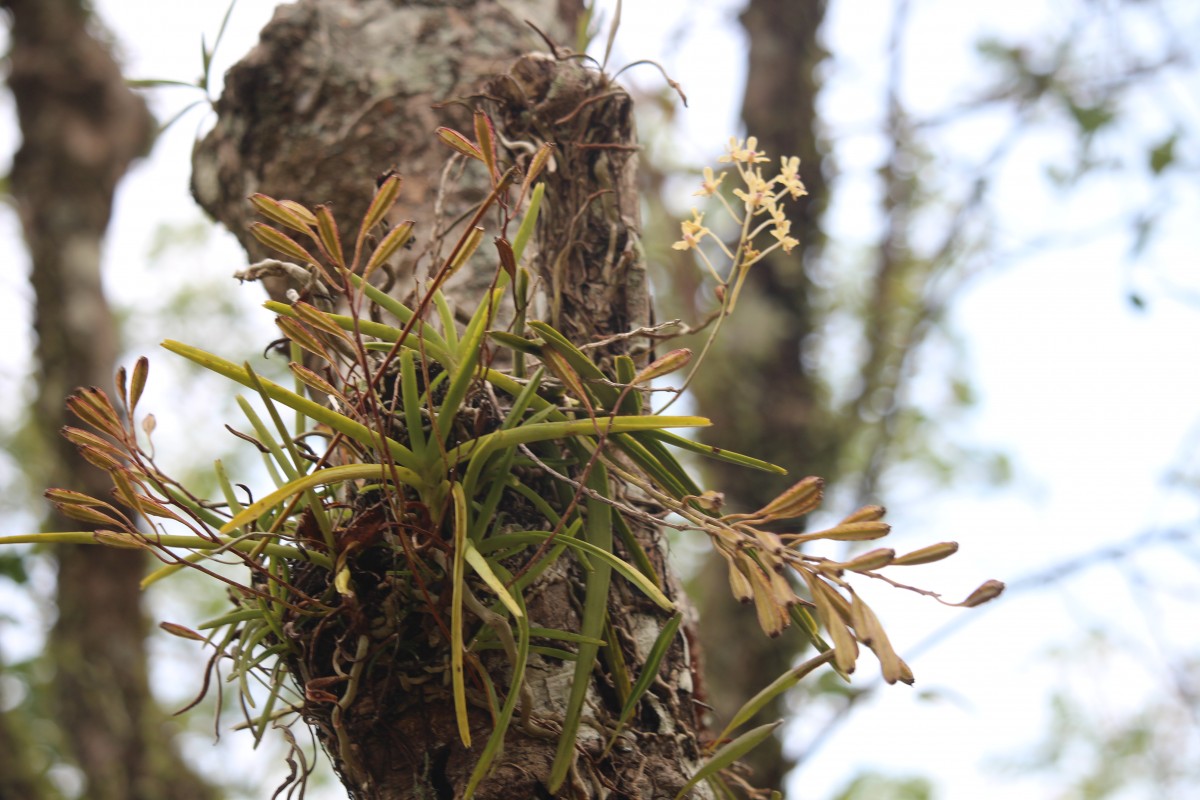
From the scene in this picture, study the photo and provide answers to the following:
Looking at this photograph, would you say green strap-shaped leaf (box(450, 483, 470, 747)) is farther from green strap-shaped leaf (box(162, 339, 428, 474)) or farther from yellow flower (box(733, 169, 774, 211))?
yellow flower (box(733, 169, 774, 211))

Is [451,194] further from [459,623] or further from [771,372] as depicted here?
[771,372]

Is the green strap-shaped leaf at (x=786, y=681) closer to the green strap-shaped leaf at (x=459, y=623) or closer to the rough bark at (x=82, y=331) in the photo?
the green strap-shaped leaf at (x=459, y=623)

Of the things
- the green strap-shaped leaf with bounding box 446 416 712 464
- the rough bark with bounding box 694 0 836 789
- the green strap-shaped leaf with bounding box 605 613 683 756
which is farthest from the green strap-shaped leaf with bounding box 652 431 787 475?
the rough bark with bounding box 694 0 836 789

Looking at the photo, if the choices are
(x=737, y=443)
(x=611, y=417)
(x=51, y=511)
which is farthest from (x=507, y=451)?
(x=51, y=511)

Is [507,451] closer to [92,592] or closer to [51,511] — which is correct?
[92,592]

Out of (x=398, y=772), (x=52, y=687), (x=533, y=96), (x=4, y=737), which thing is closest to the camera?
(x=398, y=772)

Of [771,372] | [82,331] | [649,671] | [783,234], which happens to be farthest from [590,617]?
[82,331]

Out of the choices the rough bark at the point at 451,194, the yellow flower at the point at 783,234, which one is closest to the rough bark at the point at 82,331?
the rough bark at the point at 451,194
